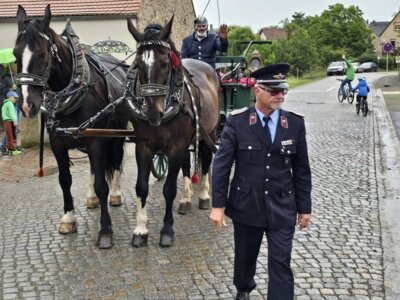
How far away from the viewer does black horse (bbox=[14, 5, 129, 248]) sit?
15.6 feet

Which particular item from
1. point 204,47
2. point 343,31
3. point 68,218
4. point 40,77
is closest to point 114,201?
point 68,218

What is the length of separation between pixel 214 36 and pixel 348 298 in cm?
489

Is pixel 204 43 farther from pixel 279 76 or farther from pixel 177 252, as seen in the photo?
pixel 279 76

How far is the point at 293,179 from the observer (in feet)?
12.5

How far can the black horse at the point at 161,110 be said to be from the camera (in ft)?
16.1

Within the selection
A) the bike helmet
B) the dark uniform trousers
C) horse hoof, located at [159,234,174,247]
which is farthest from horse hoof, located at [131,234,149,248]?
the bike helmet

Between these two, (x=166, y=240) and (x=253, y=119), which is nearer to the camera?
(x=253, y=119)

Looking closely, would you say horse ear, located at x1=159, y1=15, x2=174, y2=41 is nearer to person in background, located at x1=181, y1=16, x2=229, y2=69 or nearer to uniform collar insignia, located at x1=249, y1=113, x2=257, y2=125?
uniform collar insignia, located at x1=249, y1=113, x2=257, y2=125

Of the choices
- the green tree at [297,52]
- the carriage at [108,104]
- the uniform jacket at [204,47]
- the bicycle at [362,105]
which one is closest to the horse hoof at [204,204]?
the carriage at [108,104]

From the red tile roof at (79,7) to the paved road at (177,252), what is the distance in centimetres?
1155

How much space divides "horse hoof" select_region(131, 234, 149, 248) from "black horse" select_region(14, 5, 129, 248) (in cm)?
25

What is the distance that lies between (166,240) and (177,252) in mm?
230

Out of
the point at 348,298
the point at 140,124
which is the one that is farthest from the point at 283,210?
the point at 140,124

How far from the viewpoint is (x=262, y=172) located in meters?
3.64
